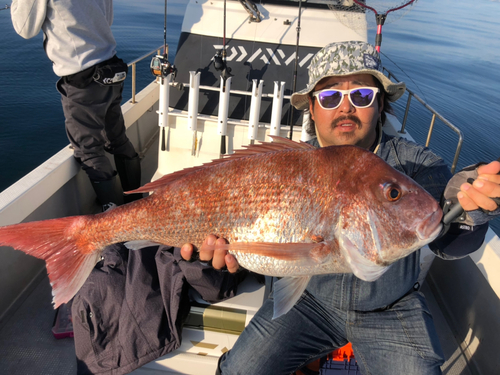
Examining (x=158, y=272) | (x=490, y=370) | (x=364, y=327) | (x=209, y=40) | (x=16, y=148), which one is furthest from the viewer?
(x=16, y=148)

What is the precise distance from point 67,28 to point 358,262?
2.67 metres

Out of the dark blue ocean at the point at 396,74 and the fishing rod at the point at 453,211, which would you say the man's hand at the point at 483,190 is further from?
the dark blue ocean at the point at 396,74

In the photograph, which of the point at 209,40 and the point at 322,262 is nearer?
the point at 322,262

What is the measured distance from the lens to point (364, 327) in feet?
5.86

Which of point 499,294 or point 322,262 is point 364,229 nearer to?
point 322,262

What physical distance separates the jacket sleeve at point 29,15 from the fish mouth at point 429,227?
9.30 feet

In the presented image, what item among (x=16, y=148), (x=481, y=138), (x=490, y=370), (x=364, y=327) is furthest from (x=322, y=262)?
(x=481, y=138)

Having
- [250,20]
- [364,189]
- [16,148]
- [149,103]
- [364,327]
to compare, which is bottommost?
[16,148]

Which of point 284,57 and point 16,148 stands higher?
point 284,57

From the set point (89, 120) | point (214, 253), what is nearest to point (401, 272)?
point (214, 253)

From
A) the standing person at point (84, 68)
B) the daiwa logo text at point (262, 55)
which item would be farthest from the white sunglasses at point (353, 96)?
the daiwa logo text at point (262, 55)

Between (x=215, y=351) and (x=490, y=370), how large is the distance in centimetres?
175

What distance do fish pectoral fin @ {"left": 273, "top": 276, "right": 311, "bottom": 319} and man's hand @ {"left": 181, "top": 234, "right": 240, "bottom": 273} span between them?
24cm

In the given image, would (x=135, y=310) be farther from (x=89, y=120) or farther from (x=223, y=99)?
(x=223, y=99)
